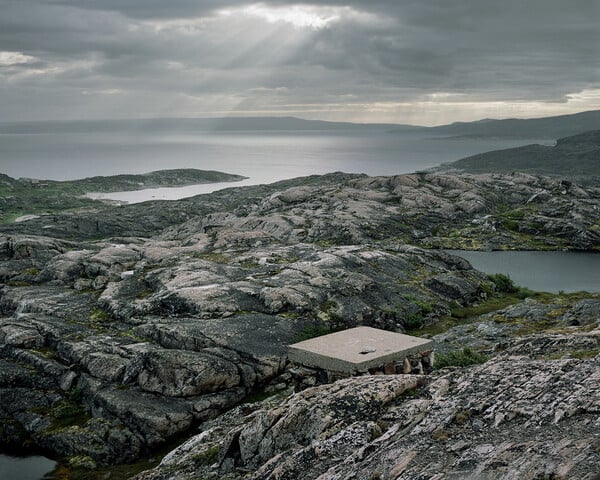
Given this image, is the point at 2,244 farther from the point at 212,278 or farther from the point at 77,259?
the point at 212,278

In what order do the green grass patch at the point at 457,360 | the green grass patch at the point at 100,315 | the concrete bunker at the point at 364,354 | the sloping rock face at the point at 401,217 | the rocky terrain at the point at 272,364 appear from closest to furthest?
the rocky terrain at the point at 272,364
the concrete bunker at the point at 364,354
the green grass patch at the point at 457,360
the green grass patch at the point at 100,315
the sloping rock face at the point at 401,217

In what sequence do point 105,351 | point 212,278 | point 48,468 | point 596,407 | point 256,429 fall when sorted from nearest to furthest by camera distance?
point 596,407 < point 256,429 < point 48,468 < point 105,351 < point 212,278

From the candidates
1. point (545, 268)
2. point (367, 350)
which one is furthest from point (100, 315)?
point (545, 268)

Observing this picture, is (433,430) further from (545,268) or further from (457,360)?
(545,268)

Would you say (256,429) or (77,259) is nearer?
(256,429)

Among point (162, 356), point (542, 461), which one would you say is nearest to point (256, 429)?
point (542, 461)

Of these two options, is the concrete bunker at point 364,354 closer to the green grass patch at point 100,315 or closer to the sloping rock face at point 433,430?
the sloping rock face at point 433,430

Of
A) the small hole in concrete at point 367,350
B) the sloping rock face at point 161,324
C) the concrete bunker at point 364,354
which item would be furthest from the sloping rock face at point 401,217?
the small hole in concrete at point 367,350
